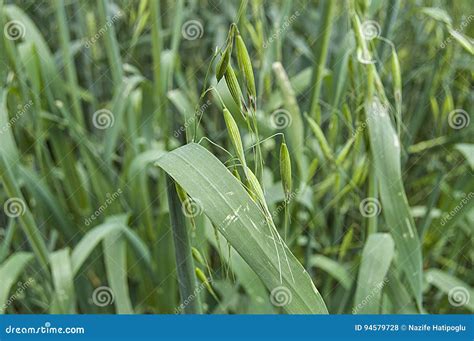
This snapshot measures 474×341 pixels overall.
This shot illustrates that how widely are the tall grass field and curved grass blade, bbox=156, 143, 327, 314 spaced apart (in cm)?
5

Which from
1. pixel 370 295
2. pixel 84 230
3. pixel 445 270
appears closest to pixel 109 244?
pixel 84 230

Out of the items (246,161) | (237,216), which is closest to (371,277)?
(246,161)

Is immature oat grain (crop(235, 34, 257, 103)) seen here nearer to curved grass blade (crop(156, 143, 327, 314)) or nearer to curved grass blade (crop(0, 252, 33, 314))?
curved grass blade (crop(156, 143, 327, 314))

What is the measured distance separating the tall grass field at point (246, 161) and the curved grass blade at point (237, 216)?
0.05 m

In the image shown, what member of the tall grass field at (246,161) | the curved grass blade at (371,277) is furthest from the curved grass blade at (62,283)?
the curved grass blade at (371,277)

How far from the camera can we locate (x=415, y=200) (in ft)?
3.18

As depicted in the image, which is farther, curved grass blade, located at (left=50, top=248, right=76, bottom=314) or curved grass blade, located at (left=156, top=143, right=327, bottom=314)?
curved grass blade, located at (left=50, top=248, right=76, bottom=314)

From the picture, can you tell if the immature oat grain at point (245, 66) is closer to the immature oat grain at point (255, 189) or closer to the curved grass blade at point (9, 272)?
the immature oat grain at point (255, 189)

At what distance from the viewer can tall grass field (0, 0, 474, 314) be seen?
61 centimetres

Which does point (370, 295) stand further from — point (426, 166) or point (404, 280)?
point (426, 166)

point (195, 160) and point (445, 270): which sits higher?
point (195, 160)

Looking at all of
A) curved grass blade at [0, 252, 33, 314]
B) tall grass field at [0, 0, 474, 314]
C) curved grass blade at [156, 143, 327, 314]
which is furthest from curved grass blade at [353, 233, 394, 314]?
curved grass blade at [0, 252, 33, 314]

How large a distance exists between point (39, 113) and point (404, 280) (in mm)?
463

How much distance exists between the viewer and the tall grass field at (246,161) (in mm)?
607
